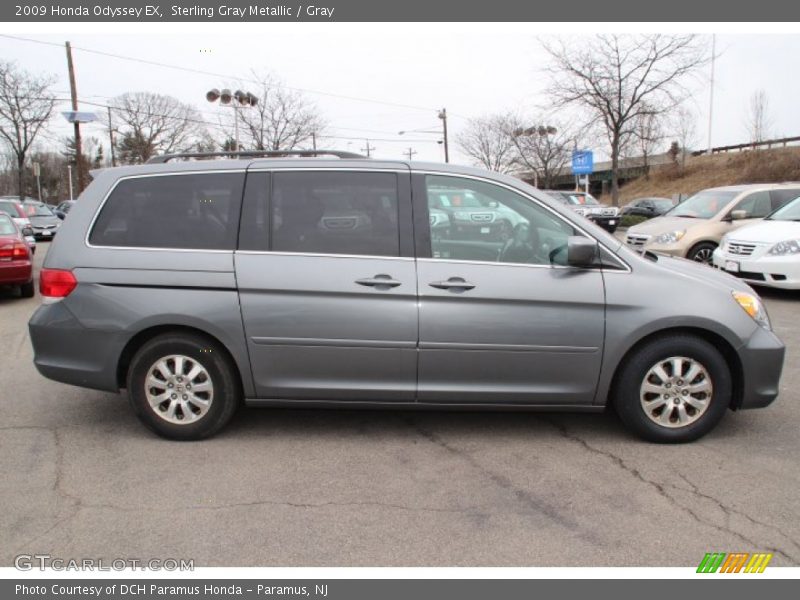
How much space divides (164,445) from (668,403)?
3298 millimetres

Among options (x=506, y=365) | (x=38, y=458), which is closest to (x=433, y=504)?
(x=506, y=365)

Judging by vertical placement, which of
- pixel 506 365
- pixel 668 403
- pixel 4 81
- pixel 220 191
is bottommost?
pixel 668 403

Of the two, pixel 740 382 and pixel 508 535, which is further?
pixel 740 382

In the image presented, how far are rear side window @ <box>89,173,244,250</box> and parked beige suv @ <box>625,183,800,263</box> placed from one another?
27.3ft

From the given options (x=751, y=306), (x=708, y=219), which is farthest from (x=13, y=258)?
(x=708, y=219)

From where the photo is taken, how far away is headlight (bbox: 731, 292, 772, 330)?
3922 mm

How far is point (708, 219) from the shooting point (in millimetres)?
10891

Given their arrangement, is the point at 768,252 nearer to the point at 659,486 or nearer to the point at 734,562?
the point at 659,486

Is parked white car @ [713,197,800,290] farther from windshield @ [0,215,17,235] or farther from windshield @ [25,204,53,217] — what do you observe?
windshield @ [25,204,53,217]

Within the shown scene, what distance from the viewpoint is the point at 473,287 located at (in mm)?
3781

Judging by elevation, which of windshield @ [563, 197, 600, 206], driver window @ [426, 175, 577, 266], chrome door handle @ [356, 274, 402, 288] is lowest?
chrome door handle @ [356, 274, 402, 288]

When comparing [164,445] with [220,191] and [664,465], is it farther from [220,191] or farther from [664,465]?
[664,465]

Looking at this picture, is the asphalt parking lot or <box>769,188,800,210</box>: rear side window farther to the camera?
<box>769,188,800,210</box>: rear side window

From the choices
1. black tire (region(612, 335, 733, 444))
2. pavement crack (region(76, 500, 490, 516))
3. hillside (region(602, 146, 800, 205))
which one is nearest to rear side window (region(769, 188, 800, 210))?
black tire (region(612, 335, 733, 444))
